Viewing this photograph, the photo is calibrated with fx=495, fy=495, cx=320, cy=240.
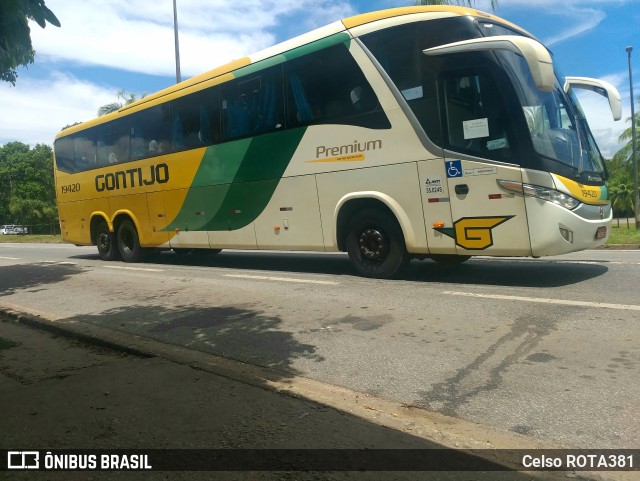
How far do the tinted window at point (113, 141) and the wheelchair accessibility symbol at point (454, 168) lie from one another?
879 centimetres

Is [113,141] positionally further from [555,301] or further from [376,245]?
[555,301]

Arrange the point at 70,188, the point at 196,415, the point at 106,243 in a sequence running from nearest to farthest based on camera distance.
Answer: the point at 196,415 < the point at 106,243 < the point at 70,188

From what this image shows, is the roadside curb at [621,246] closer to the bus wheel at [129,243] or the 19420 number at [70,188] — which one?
the bus wheel at [129,243]

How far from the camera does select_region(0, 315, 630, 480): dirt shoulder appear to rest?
2.89 metres

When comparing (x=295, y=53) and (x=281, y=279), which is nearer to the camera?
(x=295, y=53)

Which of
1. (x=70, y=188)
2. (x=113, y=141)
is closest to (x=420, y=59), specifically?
(x=113, y=141)

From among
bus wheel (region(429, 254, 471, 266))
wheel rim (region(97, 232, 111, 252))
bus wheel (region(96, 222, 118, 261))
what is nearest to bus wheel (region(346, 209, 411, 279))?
bus wheel (region(429, 254, 471, 266))

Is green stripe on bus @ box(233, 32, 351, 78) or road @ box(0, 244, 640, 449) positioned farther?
green stripe on bus @ box(233, 32, 351, 78)

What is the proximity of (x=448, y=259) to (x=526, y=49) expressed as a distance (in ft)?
11.9

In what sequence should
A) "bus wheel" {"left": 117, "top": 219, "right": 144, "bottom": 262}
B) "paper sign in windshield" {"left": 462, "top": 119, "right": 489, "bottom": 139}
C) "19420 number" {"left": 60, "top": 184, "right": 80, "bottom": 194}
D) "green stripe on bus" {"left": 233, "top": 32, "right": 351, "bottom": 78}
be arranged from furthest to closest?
"19420 number" {"left": 60, "top": 184, "right": 80, "bottom": 194} → "bus wheel" {"left": 117, "top": 219, "right": 144, "bottom": 262} → "green stripe on bus" {"left": 233, "top": 32, "right": 351, "bottom": 78} → "paper sign in windshield" {"left": 462, "top": 119, "right": 489, "bottom": 139}

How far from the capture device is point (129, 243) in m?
13.6

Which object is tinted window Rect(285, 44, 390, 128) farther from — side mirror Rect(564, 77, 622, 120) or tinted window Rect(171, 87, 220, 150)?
side mirror Rect(564, 77, 622, 120)

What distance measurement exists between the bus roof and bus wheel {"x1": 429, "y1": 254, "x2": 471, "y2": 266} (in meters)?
3.56

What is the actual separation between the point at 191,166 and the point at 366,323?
674cm
